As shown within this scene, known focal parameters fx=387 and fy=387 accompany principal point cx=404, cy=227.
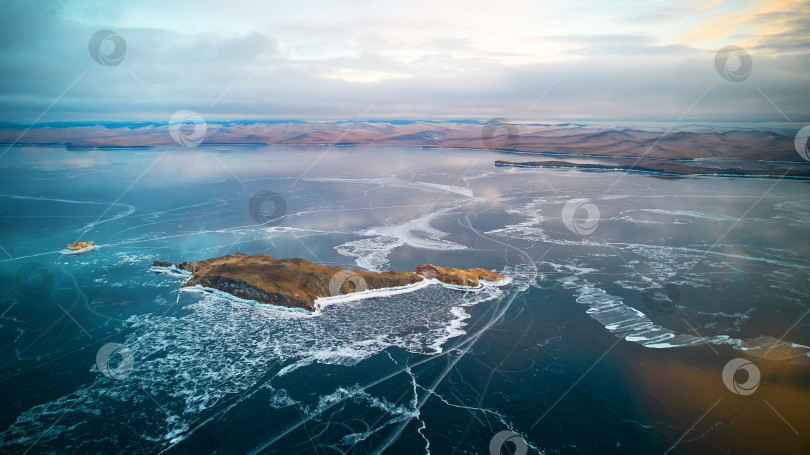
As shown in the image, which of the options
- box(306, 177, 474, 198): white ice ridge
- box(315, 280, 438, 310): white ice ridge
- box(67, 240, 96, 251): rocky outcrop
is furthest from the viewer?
box(306, 177, 474, 198): white ice ridge

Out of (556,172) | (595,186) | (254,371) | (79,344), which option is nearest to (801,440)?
(254,371)

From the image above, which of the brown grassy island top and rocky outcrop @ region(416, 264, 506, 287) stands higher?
the brown grassy island top

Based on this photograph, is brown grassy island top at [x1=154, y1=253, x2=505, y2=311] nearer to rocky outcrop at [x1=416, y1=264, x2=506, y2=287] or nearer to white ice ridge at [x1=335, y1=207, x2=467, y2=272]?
rocky outcrop at [x1=416, y1=264, x2=506, y2=287]

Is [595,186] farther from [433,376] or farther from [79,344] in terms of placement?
[79,344]

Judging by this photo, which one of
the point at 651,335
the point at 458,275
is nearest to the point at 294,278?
the point at 458,275

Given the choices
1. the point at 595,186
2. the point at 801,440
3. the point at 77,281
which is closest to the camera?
the point at 801,440

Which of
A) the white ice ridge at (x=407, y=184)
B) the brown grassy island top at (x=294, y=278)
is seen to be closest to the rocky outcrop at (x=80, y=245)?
the brown grassy island top at (x=294, y=278)

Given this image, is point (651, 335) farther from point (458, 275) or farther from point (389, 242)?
point (389, 242)

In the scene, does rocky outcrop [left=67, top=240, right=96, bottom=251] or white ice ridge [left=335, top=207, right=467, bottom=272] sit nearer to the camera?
white ice ridge [left=335, top=207, right=467, bottom=272]

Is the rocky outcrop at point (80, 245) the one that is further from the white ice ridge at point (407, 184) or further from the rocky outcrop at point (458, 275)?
the white ice ridge at point (407, 184)

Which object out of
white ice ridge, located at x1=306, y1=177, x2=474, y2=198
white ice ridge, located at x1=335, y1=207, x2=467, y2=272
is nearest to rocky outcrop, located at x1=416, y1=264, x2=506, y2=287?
white ice ridge, located at x1=335, y1=207, x2=467, y2=272
